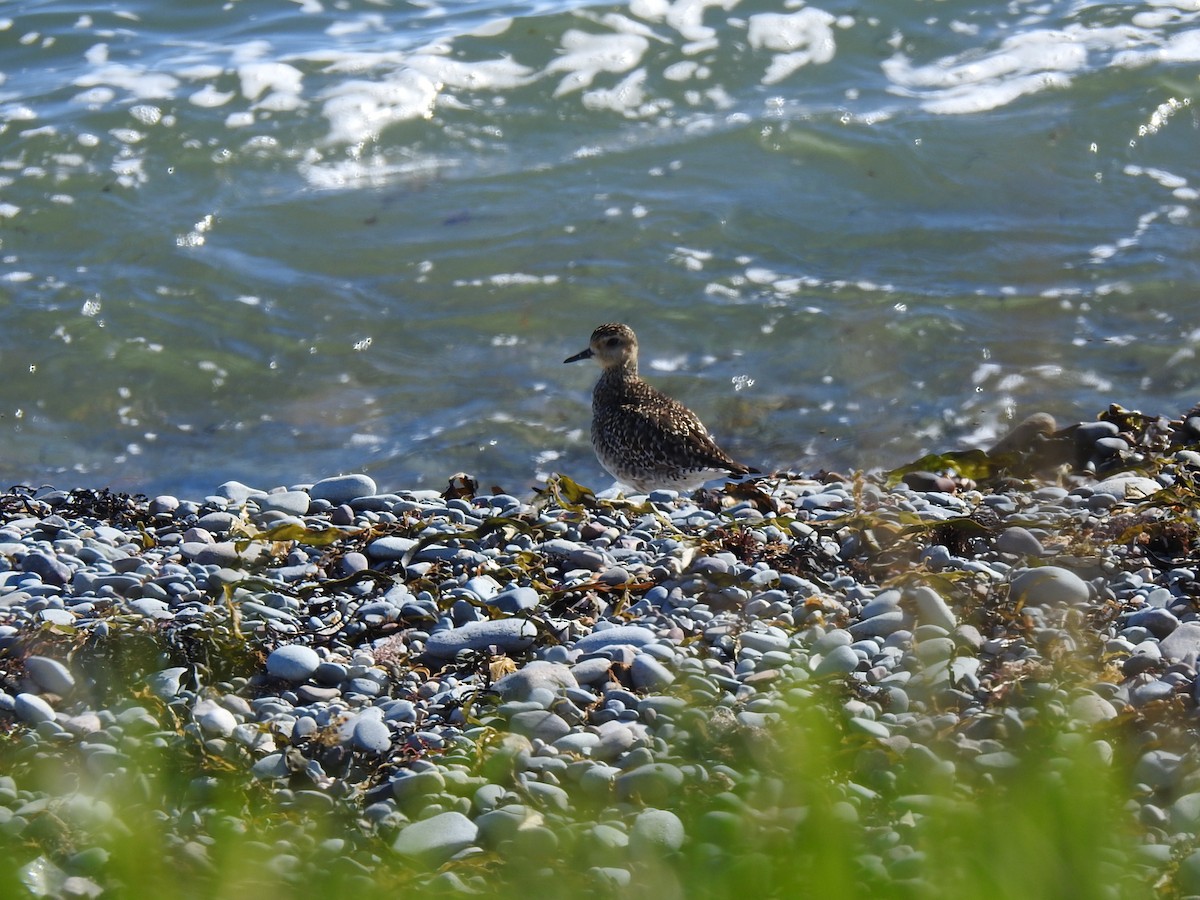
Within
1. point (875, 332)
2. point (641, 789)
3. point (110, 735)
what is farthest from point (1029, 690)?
point (875, 332)

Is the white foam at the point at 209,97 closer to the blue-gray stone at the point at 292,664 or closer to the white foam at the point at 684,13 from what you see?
the white foam at the point at 684,13

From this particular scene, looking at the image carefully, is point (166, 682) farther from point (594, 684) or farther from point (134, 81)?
point (134, 81)

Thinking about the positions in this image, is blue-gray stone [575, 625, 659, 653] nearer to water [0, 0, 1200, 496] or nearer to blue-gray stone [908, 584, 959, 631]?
blue-gray stone [908, 584, 959, 631]

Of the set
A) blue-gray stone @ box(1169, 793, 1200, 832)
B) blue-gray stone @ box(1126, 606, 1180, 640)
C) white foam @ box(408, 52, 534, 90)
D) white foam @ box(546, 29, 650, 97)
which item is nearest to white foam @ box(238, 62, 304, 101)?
white foam @ box(408, 52, 534, 90)

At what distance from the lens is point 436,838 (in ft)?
11.0

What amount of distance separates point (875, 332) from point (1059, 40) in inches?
274

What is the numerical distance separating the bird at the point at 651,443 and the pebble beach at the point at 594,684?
222 millimetres

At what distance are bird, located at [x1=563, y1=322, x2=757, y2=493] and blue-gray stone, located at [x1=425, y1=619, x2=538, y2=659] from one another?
2.45 metres

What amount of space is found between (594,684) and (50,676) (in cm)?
184

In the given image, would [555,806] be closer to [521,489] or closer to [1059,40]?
[521,489]

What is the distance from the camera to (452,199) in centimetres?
1248

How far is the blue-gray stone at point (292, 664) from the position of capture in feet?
15.1

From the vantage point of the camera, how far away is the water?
30.5 feet

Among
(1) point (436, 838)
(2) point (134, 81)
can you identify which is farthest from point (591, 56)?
(1) point (436, 838)
